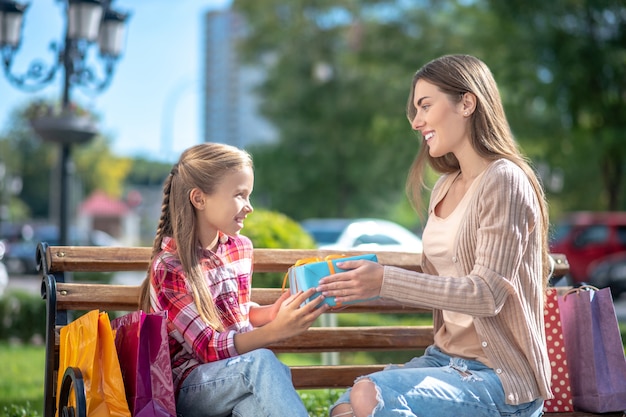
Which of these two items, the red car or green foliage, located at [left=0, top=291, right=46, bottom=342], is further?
the red car

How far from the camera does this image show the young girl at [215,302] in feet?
9.36

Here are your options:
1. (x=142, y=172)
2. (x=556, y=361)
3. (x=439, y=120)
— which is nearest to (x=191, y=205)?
(x=439, y=120)

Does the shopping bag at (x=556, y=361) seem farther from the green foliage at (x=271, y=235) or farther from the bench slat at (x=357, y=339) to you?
the green foliage at (x=271, y=235)

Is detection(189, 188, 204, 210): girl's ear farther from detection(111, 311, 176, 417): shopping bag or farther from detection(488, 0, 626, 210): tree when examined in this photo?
detection(488, 0, 626, 210): tree

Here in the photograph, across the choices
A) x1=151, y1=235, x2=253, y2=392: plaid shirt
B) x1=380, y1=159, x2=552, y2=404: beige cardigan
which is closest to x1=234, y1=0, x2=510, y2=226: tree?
Result: x1=151, y1=235, x2=253, y2=392: plaid shirt

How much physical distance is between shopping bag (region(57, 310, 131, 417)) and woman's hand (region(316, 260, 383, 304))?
2.27 feet

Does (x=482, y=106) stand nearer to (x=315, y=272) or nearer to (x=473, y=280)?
(x=473, y=280)

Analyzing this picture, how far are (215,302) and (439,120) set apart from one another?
40.6 inches

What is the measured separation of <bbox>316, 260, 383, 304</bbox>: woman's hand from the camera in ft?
9.10

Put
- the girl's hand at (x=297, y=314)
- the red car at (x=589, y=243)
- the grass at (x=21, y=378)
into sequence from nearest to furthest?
the girl's hand at (x=297, y=314), the grass at (x=21, y=378), the red car at (x=589, y=243)

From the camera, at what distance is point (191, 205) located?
3.24 meters

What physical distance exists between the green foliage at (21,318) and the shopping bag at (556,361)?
31.3ft

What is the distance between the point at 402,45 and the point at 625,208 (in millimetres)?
11059

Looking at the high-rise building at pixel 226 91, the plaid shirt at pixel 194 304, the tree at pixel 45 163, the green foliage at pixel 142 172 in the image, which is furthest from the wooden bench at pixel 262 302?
the high-rise building at pixel 226 91
